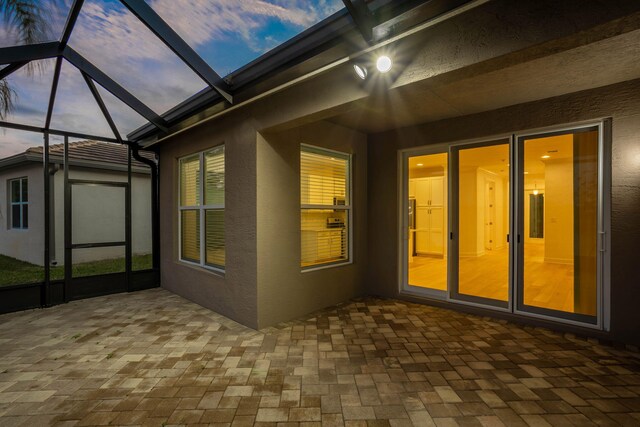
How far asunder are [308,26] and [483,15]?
1.33 metres

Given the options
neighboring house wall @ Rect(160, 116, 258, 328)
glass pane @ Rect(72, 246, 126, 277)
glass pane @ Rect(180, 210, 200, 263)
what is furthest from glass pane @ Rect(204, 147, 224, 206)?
glass pane @ Rect(72, 246, 126, 277)

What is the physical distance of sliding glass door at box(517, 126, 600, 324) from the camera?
3.33 meters

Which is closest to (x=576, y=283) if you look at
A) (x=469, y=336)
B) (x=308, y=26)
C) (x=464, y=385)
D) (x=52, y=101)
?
(x=469, y=336)

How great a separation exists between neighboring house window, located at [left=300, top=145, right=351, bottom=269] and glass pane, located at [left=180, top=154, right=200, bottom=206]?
186 cm

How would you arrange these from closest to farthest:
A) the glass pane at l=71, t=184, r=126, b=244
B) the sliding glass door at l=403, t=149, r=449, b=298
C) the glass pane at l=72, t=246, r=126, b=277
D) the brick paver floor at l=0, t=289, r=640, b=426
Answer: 1. the brick paver floor at l=0, t=289, r=640, b=426
2. the glass pane at l=71, t=184, r=126, b=244
3. the glass pane at l=72, t=246, r=126, b=277
4. the sliding glass door at l=403, t=149, r=449, b=298

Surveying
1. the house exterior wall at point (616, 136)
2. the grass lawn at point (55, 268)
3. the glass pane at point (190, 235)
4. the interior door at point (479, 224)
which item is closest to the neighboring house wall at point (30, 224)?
the grass lawn at point (55, 268)

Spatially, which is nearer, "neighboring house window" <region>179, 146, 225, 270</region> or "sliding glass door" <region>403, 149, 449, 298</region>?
"neighboring house window" <region>179, 146, 225, 270</region>

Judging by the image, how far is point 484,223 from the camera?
14.9ft

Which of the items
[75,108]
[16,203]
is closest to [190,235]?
[75,108]

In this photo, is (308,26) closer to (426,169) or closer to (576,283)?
(576,283)

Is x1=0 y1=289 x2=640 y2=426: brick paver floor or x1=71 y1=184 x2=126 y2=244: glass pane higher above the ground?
x1=71 y1=184 x2=126 y2=244: glass pane

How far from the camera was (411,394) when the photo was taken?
2.24m

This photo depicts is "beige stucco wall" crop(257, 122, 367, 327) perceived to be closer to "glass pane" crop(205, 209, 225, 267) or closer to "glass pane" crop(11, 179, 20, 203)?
"glass pane" crop(205, 209, 225, 267)

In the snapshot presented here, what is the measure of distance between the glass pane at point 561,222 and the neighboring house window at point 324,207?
241 cm
